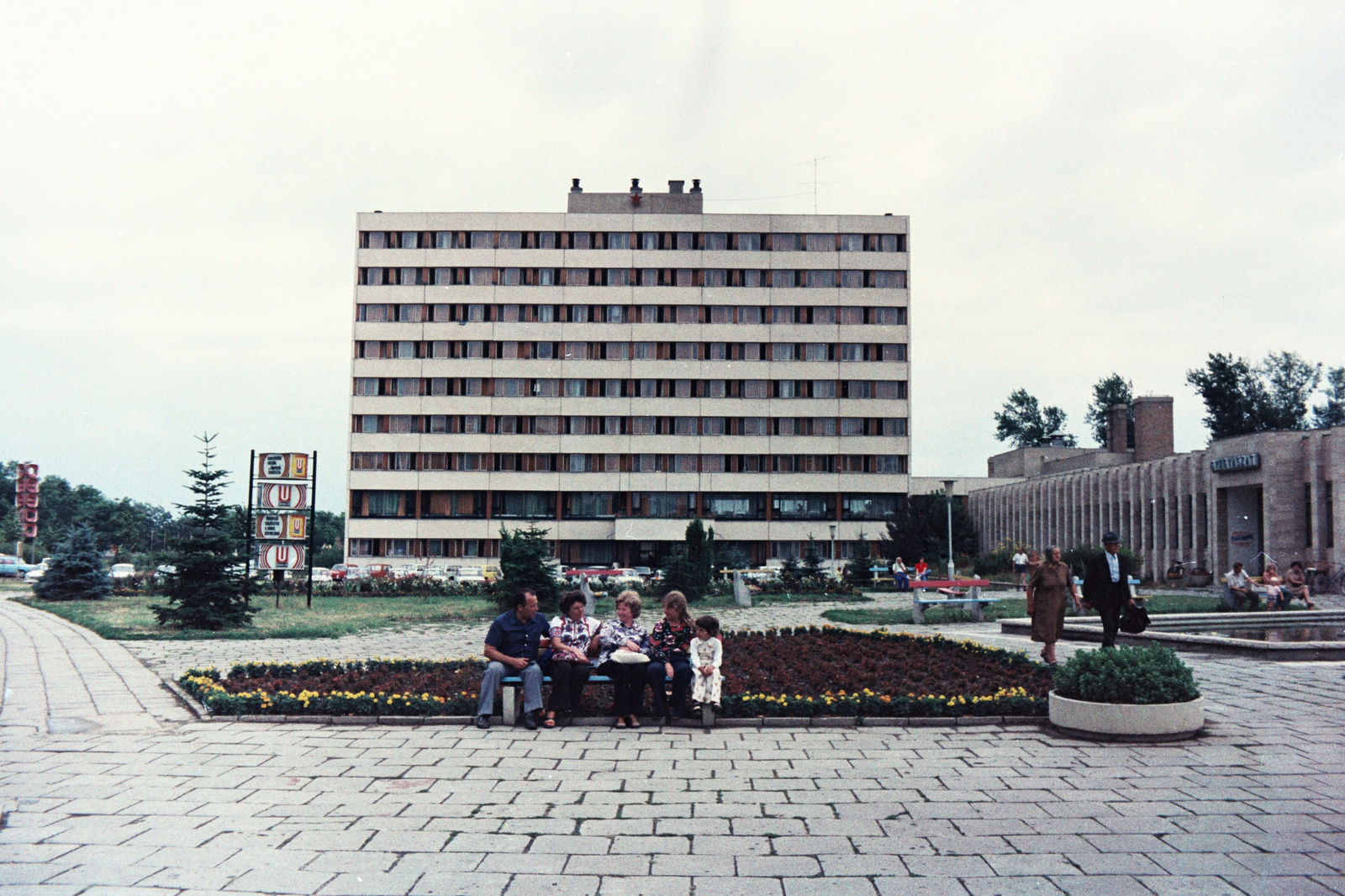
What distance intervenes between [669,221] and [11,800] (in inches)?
2278

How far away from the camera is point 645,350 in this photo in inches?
2426

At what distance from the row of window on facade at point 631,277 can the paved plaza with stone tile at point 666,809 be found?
5316 cm

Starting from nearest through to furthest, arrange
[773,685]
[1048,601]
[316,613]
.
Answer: [773,685] < [1048,601] < [316,613]

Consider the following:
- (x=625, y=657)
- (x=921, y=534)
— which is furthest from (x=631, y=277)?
(x=625, y=657)

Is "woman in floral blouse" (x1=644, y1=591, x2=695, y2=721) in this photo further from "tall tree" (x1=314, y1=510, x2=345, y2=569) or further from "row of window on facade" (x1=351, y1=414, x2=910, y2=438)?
"tall tree" (x1=314, y1=510, x2=345, y2=569)

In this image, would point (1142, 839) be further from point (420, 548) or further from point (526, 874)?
point (420, 548)

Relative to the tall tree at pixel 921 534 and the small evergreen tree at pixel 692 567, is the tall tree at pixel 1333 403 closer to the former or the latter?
the tall tree at pixel 921 534

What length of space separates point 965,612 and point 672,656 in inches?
632

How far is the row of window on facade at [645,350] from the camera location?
6156 centimetres

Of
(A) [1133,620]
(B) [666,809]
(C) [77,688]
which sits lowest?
(C) [77,688]

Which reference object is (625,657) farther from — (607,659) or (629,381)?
(629,381)

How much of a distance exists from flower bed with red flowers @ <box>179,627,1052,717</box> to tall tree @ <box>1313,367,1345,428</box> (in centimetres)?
6634

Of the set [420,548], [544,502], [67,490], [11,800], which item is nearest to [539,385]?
[544,502]

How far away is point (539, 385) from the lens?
61.8 metres
